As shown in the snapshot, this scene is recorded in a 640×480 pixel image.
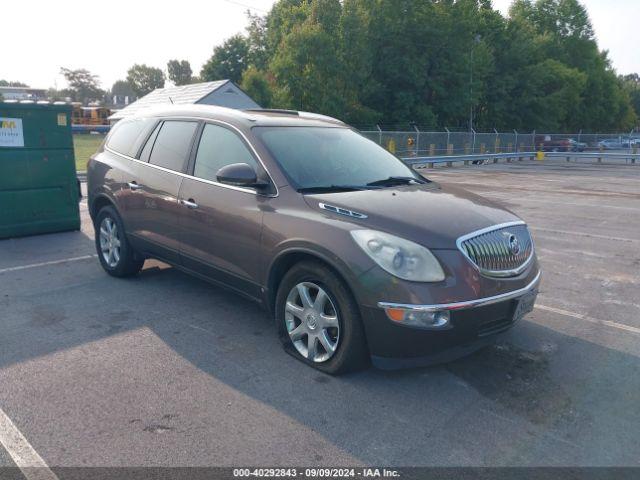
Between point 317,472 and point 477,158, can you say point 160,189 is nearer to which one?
point 317,472

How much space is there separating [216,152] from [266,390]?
6.91ft

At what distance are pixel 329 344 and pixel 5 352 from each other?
238cm

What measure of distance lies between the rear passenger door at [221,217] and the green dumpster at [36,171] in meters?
4.30

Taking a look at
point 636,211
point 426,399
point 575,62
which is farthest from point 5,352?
point 575,62

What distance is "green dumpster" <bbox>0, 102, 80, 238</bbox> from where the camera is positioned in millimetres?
7812

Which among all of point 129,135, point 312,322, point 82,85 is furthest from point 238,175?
point 82,85

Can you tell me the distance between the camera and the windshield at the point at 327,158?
4336mm

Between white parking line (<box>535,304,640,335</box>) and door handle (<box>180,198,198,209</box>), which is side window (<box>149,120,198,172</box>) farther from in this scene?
white parking line (<box>535,304,640,335</box>)

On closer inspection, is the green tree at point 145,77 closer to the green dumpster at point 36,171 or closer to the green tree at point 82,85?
the green tree at point 82,85

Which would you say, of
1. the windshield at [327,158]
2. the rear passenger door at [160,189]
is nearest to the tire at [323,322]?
the windshield at [327,158]

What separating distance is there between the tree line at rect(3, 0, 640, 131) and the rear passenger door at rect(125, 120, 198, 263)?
107ft

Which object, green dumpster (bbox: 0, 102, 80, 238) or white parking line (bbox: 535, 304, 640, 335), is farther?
green dumpster (bbox: 0, 102, 80, 238)

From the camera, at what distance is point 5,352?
4113 millimetres

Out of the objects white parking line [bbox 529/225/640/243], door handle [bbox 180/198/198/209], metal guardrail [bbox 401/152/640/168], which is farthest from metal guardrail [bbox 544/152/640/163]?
door handle [bbox 180/198/198/209]
